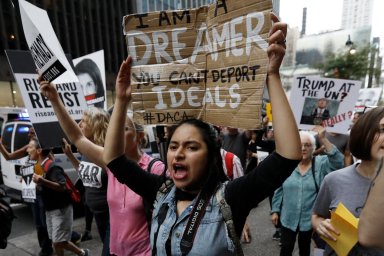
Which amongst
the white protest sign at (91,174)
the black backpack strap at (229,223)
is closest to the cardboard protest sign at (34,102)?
the white protest sign at (91,174)

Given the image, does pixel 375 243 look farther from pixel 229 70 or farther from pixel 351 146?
pixel 351 146

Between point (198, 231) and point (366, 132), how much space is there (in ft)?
4.09

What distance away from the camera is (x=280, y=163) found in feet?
4.06

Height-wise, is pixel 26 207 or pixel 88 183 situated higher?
pixel 88 183

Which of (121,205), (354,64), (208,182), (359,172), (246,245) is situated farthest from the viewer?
(354,64)

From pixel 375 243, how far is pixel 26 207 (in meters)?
6.97

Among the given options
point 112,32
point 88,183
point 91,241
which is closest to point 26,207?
point 91,241

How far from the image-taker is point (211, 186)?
142 cm

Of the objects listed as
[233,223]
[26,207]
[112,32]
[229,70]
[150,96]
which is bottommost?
[26,207]

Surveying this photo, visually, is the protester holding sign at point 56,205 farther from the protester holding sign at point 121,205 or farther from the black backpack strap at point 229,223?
the black backpack strap at point 229,223

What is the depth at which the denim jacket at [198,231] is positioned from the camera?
125 centimetres

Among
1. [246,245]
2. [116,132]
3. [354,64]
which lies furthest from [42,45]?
[354,64]

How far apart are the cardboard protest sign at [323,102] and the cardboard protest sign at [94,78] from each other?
3.11 m

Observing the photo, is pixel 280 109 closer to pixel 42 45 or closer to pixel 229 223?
pixel 229 223
